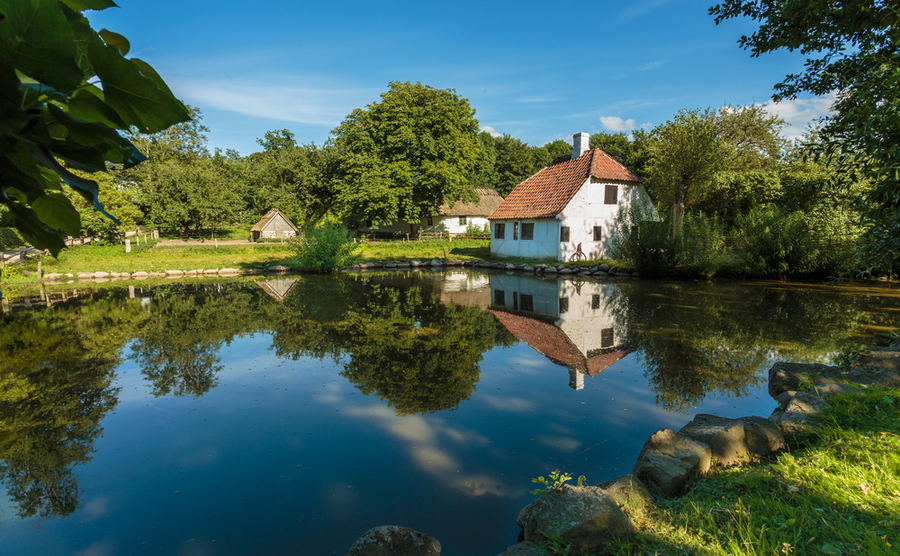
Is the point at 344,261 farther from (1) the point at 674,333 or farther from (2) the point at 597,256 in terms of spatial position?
(1) the point at 674,333

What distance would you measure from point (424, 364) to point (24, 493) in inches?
212

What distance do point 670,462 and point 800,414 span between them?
186cm

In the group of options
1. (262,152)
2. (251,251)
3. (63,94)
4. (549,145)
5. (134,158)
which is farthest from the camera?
(262,152)

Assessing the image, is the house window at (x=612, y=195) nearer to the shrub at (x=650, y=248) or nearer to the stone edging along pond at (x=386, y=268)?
the shrub at (x=650, y=248)

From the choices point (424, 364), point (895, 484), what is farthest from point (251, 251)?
point (895, 484)

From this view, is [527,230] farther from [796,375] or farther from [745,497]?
[745,497]

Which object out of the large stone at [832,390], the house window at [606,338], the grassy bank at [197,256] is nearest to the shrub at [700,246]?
the house window at [606,338]

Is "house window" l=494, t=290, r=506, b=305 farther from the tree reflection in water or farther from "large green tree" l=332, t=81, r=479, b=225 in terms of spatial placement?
"large green tree" l=332, t=81, r=479, b=225

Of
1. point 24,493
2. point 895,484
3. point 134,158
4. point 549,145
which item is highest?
point 549,145

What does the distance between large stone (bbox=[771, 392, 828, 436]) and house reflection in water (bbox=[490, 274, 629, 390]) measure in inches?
112

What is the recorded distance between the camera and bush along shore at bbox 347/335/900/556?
3.06m

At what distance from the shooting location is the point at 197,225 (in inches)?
1576

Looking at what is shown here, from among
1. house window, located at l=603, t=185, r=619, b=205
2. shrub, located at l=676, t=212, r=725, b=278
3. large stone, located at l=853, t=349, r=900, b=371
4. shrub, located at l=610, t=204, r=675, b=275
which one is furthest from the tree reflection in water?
house window, located at l=603, t=185, r=619, b=205

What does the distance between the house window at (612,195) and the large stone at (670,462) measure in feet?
80.4
